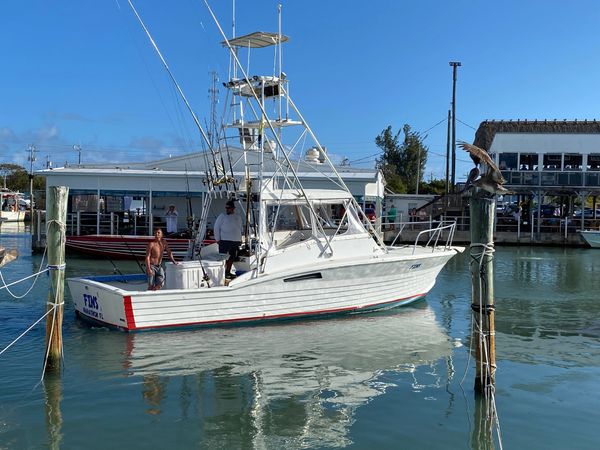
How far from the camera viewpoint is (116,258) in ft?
85.5

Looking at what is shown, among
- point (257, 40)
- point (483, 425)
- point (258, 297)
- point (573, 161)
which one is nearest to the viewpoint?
point (483, 425)

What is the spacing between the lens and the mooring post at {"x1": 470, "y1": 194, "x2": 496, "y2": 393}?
793 centimetres

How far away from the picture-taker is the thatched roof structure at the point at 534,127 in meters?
38.2

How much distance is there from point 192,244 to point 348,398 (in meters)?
6.72

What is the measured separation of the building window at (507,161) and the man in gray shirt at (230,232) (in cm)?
2870

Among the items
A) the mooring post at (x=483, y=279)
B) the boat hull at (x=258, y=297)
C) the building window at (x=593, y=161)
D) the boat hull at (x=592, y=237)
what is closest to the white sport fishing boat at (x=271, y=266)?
the boat hull at (x=258, y=297)

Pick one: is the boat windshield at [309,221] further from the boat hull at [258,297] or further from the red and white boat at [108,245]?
the red and white boat at [108,245]

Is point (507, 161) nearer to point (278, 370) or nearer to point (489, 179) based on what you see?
point (489, 179)

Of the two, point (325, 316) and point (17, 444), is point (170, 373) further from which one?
point (325, 316)

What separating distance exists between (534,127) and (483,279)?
34.4 metres

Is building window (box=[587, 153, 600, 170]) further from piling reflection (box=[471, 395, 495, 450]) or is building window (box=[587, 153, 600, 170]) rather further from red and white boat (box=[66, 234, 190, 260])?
piling reflection (box=[471, 395, 495, 450])

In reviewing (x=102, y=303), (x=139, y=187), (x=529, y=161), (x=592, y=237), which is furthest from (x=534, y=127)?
(x=102, y=303)

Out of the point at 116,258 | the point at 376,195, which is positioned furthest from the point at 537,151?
the point at 116,258

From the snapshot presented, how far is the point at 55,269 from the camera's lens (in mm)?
8492
